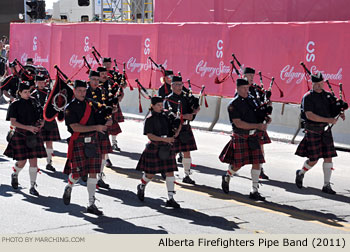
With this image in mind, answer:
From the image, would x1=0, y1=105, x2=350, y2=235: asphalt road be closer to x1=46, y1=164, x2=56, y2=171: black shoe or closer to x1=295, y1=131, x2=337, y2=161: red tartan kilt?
x1=46, y1=164, x2=56, y2=171: black shoe

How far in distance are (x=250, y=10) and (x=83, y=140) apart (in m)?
11.6

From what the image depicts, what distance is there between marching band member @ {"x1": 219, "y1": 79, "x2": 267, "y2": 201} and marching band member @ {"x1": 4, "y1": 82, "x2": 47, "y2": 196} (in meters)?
2.81

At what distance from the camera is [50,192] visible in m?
10.8

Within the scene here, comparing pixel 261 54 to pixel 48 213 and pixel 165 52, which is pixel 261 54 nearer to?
pixel 165 52

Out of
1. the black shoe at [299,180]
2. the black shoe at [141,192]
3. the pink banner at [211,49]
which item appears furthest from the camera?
the pink banner at [211,49]

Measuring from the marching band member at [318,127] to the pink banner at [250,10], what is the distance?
23.1ft

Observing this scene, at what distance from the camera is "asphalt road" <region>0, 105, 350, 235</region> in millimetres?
8617

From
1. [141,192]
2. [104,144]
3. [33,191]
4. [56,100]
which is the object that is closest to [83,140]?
[56,100]

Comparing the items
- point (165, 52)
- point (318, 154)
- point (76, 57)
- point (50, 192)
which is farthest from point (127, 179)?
point (76, 57)

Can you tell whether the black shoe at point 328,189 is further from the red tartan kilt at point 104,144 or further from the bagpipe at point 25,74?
the bagpipe at point 25,74

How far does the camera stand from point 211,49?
18.4 m

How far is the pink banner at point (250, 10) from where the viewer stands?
18.0 m

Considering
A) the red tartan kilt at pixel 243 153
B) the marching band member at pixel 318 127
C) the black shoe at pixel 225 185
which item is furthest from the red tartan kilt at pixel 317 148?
the black shoe at pixel 225 185

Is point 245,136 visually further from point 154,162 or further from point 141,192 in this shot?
point 141,192
